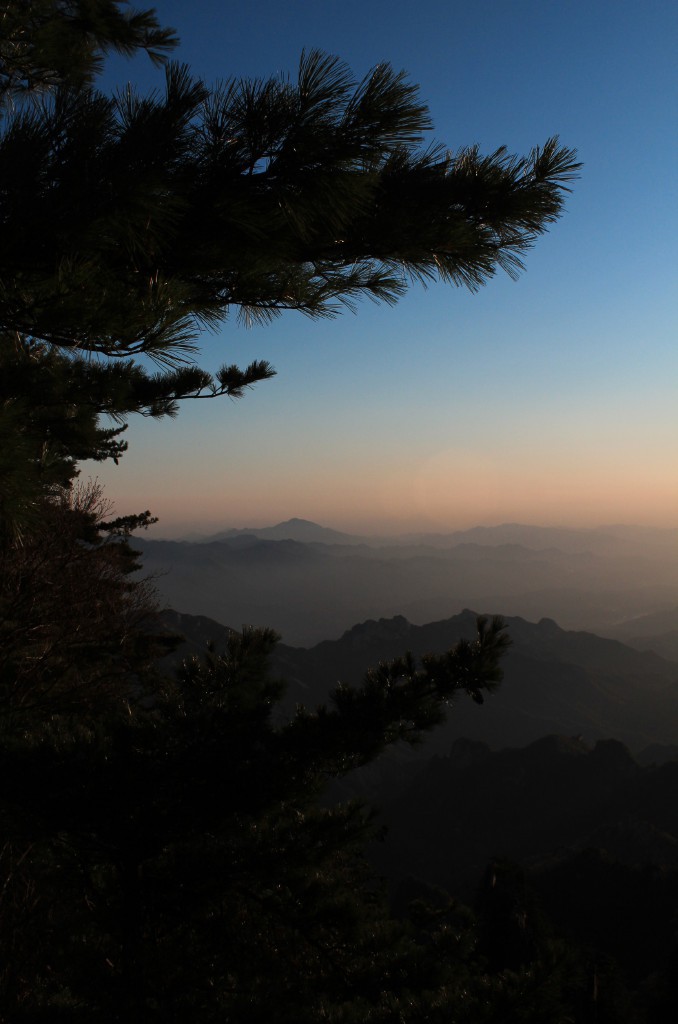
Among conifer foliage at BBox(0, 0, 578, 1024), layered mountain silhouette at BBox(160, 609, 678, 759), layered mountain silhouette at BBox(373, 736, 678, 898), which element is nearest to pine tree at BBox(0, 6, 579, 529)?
conifer foliage at BBox(0, 0, 578, 1024)

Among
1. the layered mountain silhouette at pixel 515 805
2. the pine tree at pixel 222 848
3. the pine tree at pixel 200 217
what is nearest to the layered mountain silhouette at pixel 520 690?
the layered mountain silhouette at pixel 515 805

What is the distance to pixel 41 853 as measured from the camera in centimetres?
407

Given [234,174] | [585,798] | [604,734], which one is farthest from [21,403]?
[604,734]

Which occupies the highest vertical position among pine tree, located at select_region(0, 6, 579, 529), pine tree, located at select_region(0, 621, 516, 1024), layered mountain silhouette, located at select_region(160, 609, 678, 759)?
pine tree, located at select_region(0, 6, 579, 529)

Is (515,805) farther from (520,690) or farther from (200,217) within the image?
(200,217)

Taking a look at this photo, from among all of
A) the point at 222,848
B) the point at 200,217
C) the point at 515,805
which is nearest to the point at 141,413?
the point at 200,217

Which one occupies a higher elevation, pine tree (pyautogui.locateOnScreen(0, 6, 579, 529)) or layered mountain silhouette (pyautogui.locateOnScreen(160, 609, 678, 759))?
pine tree (pyautogui.locateOnScreen(0, 6, 579, 529))

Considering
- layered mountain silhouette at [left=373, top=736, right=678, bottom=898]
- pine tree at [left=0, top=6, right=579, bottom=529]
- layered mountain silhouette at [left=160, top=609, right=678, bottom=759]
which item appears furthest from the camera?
layered mountain silhouette at [left=160, top=609, right=678, bottom=759]

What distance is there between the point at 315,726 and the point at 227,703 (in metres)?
0.68

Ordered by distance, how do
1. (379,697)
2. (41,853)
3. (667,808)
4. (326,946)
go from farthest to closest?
(667,808)
(326,946)
(41,853)
(379,697)

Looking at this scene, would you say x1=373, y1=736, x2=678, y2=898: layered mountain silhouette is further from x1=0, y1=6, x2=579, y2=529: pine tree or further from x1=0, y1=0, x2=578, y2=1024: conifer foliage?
x1=0, y1=6, x2=579, y2=529: pine tree

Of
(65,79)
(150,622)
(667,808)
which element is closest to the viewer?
(65,79)

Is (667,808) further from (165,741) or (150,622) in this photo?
(165,741)

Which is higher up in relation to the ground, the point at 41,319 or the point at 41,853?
the point at 41,319
